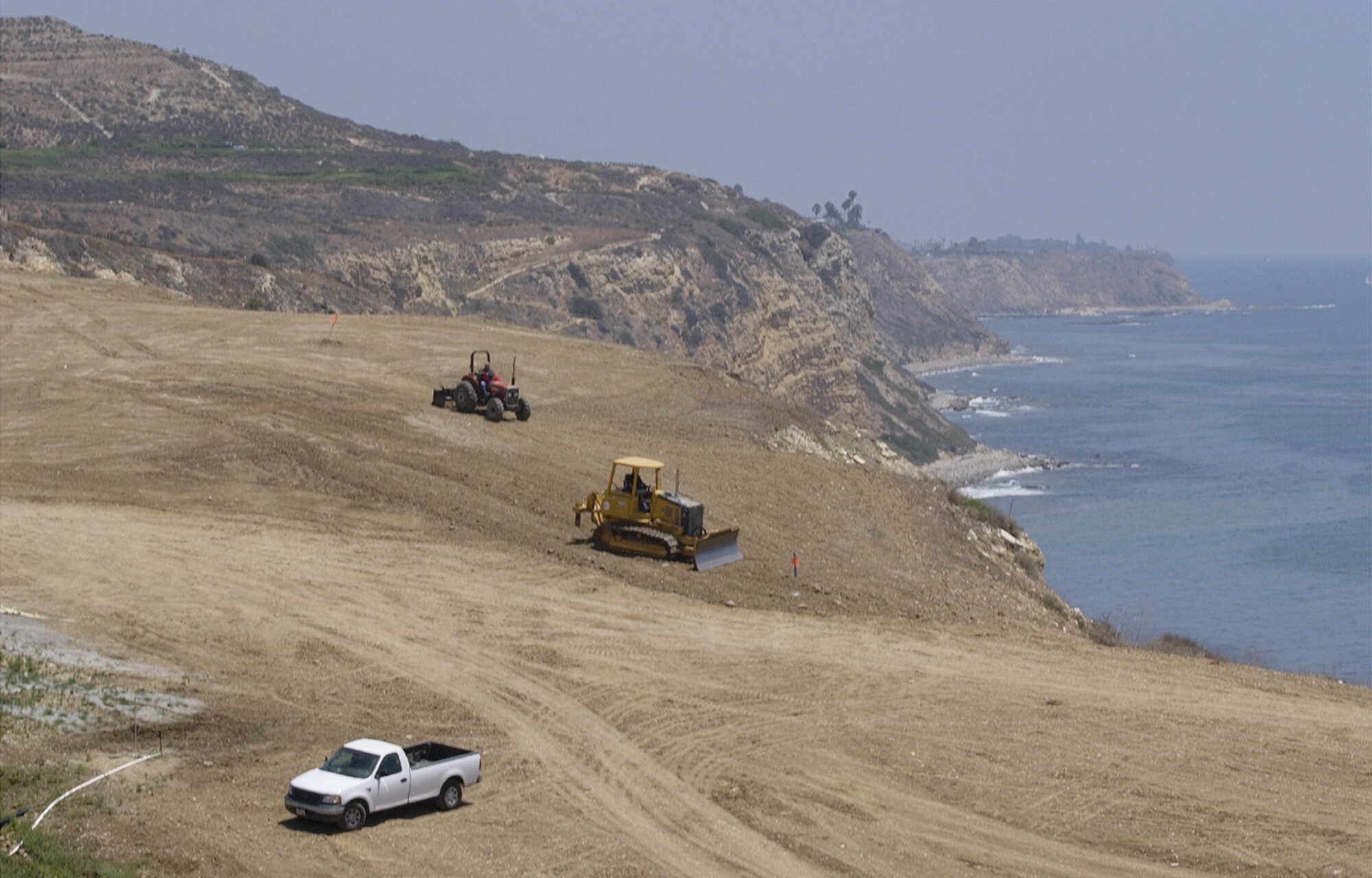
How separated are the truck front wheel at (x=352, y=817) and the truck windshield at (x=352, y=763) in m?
0.32

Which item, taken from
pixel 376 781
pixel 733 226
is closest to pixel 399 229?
pixel 733 226

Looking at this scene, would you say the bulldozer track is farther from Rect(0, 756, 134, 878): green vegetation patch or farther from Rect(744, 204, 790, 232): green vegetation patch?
Rect(744, 204, 790, 232): green vegetation patch

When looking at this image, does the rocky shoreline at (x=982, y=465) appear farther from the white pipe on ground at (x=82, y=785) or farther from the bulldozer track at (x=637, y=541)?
the white pipe on ground at (x=82, y=785)

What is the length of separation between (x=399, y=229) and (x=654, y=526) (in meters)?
61.2

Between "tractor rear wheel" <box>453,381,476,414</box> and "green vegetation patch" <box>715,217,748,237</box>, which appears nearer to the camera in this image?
"tractor rear wheel" <box>453,381,476,414</box>

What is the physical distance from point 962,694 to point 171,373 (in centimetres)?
2468

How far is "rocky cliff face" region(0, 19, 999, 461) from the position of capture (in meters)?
70.0

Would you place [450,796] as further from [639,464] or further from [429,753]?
[639,464]

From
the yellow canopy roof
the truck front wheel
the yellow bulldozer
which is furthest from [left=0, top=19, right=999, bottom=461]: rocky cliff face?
the truck front wheel

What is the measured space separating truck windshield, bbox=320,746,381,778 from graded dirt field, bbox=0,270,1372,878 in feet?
2.12

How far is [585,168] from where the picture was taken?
135000mm

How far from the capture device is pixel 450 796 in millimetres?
17172

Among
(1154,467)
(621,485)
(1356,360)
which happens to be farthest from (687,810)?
(1356,360)

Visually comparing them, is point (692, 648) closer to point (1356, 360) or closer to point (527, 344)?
point (527, 344)
